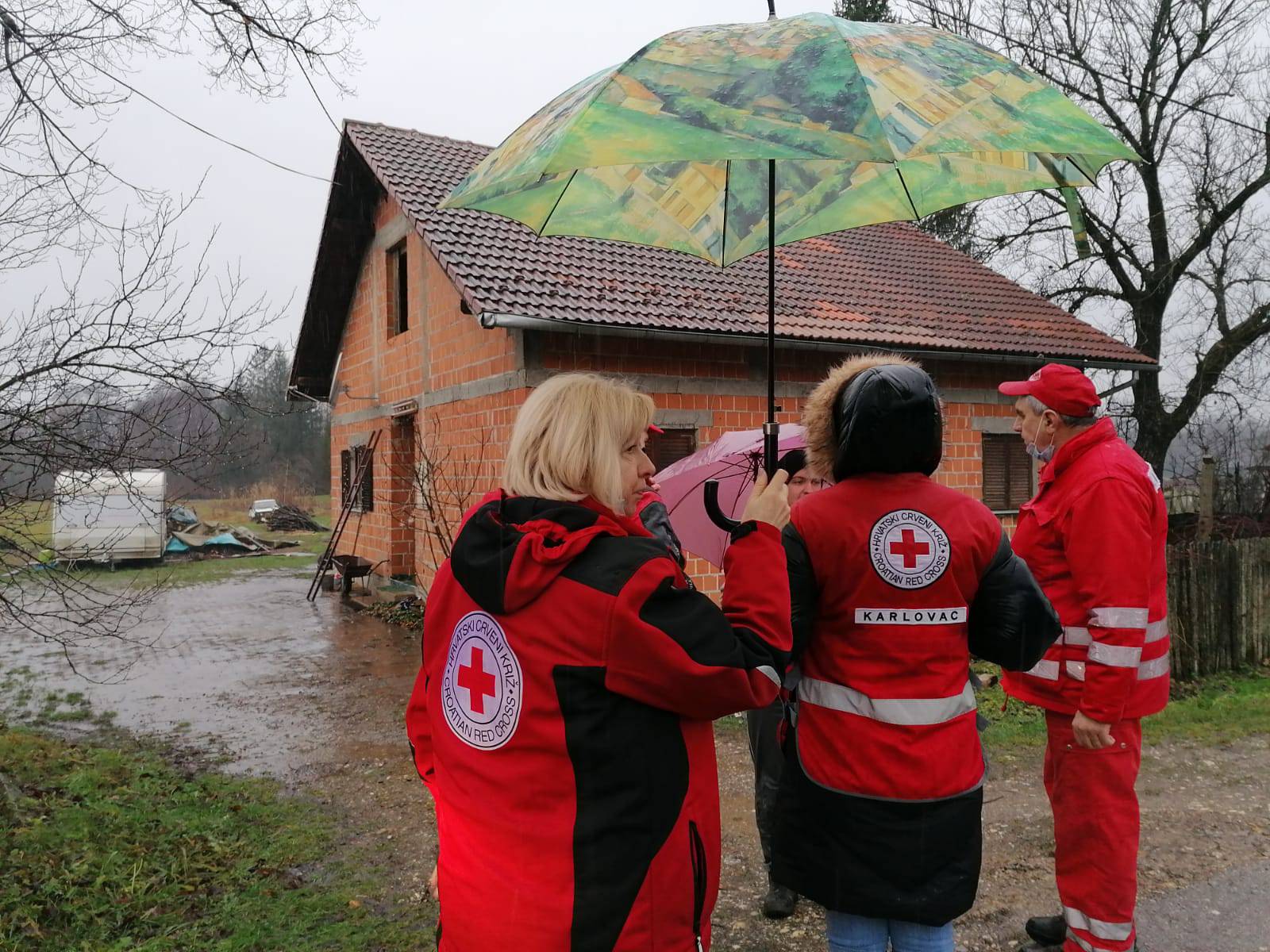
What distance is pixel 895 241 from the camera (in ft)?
49.9

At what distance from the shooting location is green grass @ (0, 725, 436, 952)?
137 inches

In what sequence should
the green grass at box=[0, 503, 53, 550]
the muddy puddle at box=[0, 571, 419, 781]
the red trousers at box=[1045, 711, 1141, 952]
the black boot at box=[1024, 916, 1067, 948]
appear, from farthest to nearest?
the muddy puddle at box=[0, 571, 419, 781] < the green grass at box=[0, 503, 53, 550] < the black boot at box=[1024, 916, 1067, 948] < the red trousers at box=[1045, 711, 1141, 952]

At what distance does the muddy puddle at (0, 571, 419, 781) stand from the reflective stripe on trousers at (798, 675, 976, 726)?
4693mm

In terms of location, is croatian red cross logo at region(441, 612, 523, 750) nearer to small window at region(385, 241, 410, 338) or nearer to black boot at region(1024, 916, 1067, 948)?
black boot at region(1024, 916, 1067, 948)

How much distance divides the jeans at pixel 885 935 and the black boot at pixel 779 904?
1.56 metres

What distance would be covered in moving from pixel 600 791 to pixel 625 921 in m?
0.22

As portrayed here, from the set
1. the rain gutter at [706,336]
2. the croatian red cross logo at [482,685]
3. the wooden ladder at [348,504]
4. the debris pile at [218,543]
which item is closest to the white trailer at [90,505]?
the croatian red cross logo at [482,685]

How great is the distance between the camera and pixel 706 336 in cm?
937

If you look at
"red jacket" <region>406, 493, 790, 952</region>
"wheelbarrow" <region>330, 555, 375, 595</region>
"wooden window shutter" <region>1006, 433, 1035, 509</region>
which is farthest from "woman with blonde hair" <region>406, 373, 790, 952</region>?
"wheelbarrow" <region>330, 555, 375, 595</region>

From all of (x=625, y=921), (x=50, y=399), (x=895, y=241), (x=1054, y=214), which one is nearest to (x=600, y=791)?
(x=625, y=921)

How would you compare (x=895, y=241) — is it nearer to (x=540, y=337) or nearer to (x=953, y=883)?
(x=540, y=337)

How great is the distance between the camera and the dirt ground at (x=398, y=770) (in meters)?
3.71

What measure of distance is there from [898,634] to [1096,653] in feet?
3.43

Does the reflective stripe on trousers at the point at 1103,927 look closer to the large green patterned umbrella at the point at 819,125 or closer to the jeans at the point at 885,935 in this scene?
the jeans at the point at 885,935
